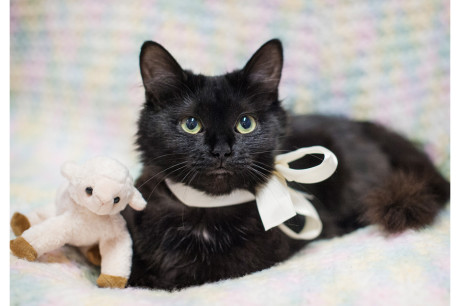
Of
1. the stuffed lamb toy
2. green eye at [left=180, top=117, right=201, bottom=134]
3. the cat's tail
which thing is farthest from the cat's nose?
the cat's tail

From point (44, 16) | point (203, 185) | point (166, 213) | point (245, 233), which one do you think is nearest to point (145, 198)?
point (166, 213)

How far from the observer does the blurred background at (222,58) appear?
2359mm

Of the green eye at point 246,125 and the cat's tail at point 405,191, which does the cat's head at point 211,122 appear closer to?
the green eye at point 246,125

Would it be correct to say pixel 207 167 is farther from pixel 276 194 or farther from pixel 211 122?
pixel 276 194

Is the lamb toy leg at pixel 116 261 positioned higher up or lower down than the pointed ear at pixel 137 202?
lower down

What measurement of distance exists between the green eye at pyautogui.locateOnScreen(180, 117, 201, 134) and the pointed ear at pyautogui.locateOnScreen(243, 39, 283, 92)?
0.25 m

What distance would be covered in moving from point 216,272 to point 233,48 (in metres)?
1.34

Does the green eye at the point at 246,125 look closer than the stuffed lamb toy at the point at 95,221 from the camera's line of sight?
No

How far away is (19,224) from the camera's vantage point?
66.7 inches

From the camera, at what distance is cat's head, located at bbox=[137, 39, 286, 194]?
144 cm

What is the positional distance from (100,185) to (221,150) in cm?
36

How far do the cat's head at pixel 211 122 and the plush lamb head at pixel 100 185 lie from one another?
0.49 ft

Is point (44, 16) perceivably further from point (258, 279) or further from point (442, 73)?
point (442, 73)

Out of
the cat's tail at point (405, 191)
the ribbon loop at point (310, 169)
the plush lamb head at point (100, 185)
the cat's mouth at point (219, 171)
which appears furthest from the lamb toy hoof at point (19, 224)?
the cat's tail at point (405, 191)
